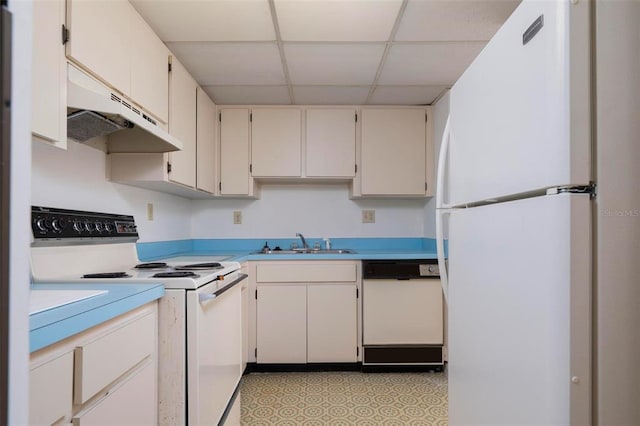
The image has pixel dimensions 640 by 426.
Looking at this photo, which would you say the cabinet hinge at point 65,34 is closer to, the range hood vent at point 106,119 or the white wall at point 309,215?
the range hood vent at point 106,119

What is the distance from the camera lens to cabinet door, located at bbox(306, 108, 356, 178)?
2.84 m

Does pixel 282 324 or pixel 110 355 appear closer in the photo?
pixel 110 355

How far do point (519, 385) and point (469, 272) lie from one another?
378 millimetres

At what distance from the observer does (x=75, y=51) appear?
1.16 metres

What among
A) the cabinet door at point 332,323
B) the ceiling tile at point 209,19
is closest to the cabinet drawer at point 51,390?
the ceiling tile at point 209,19

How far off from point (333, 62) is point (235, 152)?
3.64ft

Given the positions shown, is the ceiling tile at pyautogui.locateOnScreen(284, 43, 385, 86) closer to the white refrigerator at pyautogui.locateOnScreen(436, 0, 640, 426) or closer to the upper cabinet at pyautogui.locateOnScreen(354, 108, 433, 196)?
the upper cabinet at pyautogui.locateOnScreen(354, 108, 433, 196)

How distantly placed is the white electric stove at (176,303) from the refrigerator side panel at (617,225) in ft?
3.67

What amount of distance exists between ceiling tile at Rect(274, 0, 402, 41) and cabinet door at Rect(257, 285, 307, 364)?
163 centimetres

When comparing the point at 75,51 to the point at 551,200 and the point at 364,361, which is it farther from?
the point at 364,361

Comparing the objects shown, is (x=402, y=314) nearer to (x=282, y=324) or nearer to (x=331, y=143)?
(x=282, y=324)

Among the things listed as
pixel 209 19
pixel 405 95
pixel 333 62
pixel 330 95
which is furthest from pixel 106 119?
pixel 405 95

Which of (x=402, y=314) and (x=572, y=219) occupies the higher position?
(x=572, y=219)

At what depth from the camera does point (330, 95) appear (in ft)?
8.72
